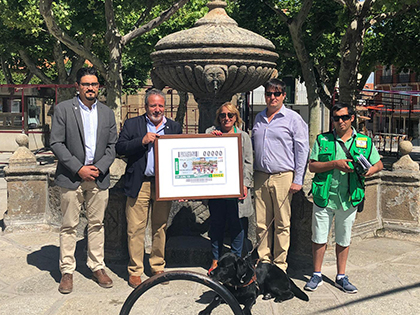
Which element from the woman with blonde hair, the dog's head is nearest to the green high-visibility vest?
the woman with blonde hair

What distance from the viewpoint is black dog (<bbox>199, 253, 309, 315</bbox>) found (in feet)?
10.9

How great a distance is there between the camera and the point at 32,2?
44.5 feet

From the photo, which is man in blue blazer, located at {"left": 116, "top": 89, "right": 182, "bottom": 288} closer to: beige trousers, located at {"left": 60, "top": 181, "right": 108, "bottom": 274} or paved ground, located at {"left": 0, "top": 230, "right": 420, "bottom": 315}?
beige trousers, located at {"left": 60, "top": 181, "right": 108, "bottom": 274}

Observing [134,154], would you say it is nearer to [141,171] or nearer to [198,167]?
[141,171]

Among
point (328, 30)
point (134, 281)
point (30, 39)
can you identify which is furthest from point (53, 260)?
point (30, 39)

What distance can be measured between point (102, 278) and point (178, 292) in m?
0.73

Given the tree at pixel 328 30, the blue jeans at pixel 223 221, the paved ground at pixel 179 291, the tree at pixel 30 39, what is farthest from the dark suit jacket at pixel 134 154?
the tree at pixel 30 39

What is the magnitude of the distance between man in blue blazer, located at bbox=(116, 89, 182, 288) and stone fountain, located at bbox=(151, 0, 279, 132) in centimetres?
98

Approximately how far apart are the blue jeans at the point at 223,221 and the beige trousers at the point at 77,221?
989 mm

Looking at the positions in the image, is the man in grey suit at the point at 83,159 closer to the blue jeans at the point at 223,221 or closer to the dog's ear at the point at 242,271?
the blue jeans at the point at 223,221

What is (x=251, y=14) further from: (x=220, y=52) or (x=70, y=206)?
(x=70, y=206)

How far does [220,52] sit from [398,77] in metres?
54.0

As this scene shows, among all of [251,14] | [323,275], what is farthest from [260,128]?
[251,14]

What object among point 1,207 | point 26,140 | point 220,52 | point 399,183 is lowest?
point 1,207
